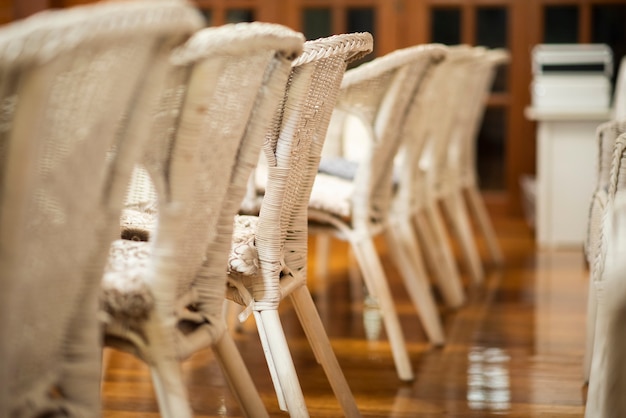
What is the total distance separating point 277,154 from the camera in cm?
157

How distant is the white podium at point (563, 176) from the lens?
4.49 meters

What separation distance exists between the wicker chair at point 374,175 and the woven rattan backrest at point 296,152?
52 cm

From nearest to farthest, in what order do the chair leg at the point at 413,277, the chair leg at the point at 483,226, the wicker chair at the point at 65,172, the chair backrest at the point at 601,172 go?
the wicker chair at the point at 65,172 → the chair backrest at the point at 601,172 → the chair leg at the point at 413,277 → the chair leg at the point at 483,226

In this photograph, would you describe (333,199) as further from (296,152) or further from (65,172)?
(65,172)

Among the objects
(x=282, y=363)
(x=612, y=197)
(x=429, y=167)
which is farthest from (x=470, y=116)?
(x=282, y=363)

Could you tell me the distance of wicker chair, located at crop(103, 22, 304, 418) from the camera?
1.16 metres

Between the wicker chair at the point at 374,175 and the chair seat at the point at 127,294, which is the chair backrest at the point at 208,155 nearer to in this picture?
the chair seat at the point at 127,294

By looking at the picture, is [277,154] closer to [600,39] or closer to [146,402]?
[146,402]

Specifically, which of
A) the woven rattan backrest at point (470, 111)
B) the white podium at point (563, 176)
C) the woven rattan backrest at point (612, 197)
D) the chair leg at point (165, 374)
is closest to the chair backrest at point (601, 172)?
the woven rattan backrest at point (612, 197)

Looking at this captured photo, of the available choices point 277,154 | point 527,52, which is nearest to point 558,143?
point 527,52

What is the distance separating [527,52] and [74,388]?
Result: 460cm

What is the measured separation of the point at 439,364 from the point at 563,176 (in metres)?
2.23

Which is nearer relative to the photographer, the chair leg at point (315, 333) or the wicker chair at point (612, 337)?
the wicker chair at point (612, 337)

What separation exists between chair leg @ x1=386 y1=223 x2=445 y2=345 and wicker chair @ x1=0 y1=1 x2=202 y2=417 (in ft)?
4.97
